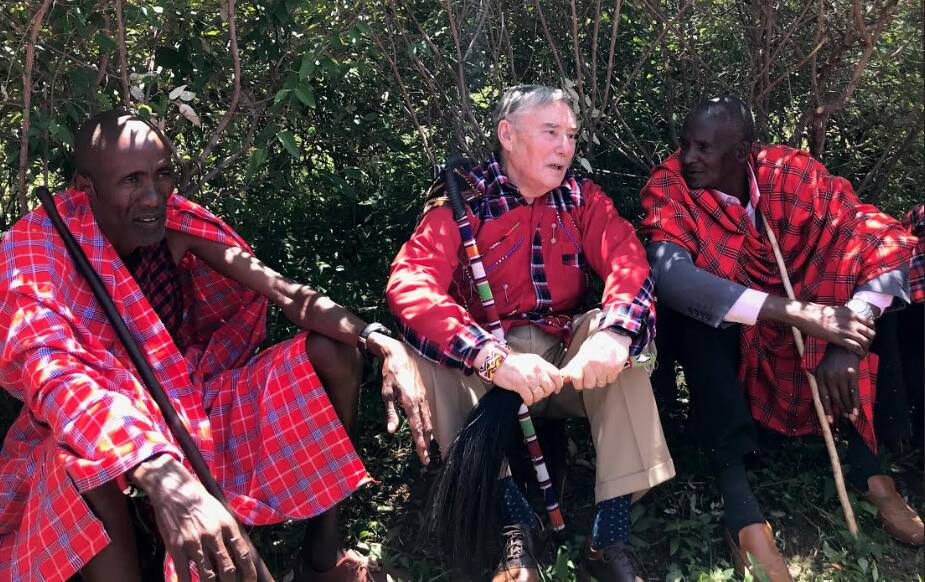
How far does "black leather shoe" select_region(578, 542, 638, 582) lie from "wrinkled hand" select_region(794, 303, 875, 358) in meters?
0.97

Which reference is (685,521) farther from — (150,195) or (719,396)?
(150,195)

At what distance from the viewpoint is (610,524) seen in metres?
3.40

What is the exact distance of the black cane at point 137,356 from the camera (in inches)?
121

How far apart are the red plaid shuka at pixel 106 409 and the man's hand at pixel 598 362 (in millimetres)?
747

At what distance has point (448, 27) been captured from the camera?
4.63 meters

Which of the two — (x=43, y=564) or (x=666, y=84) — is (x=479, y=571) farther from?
(x=666, y=84)

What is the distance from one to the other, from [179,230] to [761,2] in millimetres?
2613

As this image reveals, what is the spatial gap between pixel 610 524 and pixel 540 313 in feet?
2.70

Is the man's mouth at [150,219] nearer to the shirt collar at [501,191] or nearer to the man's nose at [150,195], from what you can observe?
the man's nose at [150,195]

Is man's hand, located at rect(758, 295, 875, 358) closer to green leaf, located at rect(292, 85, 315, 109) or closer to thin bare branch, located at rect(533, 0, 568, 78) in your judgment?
thin bare branch, located at rect(533, 0, 568, 78)

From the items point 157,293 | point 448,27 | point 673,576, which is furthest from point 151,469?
point 448,27

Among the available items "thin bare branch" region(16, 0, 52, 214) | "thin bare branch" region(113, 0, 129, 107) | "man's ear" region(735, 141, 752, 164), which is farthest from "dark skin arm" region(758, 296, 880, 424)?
"thin bare branch" region(16, 0, 52, 214)

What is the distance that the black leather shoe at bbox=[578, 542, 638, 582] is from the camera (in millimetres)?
3344

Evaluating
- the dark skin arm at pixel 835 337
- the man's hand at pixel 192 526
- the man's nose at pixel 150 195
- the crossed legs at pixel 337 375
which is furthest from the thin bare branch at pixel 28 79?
the dark skin arm at pixel 835 337
